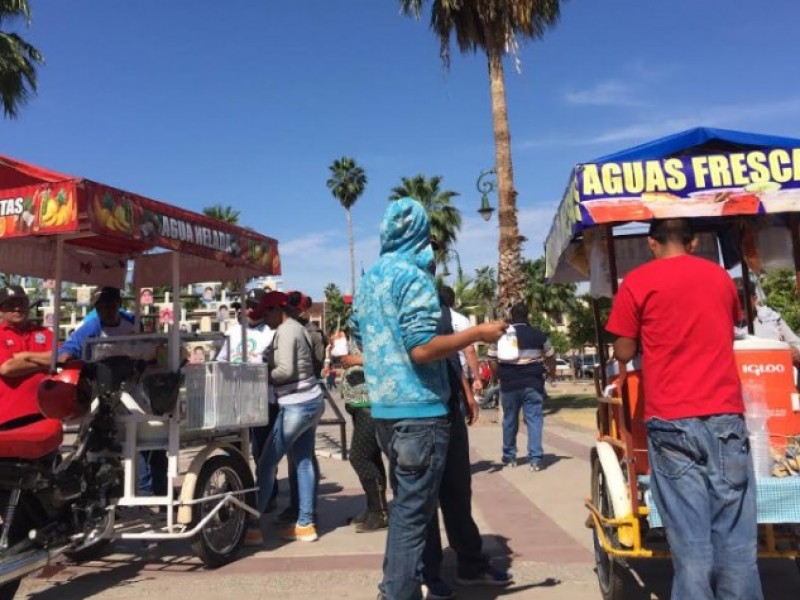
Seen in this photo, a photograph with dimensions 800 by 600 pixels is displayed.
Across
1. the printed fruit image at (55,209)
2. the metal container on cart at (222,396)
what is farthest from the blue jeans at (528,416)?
the printed fruit image at (55,209)

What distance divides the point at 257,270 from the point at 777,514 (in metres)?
4.10

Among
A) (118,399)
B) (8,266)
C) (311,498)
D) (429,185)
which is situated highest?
(429,185)

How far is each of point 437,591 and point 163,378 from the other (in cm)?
217

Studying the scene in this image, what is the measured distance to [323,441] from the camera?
12117 millimetres

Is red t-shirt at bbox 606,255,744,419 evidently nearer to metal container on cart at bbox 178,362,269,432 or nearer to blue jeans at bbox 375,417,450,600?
blue jeans at bbox 375,417,450,600

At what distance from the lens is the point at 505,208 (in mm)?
16031

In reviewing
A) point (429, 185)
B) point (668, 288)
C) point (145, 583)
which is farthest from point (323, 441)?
point (429, 185)

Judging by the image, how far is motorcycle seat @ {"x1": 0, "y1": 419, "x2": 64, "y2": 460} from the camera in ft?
12.8

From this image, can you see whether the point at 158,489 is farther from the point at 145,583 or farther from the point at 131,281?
the point at 131,281

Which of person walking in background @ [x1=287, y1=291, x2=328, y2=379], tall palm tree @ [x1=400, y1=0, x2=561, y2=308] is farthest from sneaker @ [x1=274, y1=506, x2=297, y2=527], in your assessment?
tall palm tree @ [x1=400, y1=0, x2=561, y2=308]

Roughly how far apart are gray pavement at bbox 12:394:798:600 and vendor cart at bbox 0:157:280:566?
8.7 inches

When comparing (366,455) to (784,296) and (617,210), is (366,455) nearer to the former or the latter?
(617,210)

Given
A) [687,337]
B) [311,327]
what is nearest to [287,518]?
[311,327]

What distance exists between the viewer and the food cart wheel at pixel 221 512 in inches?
187
